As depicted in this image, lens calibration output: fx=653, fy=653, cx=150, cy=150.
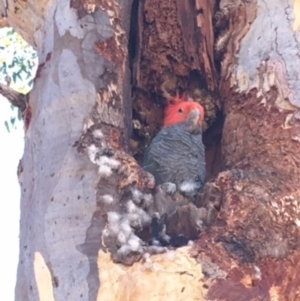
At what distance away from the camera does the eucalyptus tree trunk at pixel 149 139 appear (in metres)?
1.53

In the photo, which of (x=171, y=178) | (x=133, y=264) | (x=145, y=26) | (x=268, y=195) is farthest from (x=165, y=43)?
(x=133, y=264)

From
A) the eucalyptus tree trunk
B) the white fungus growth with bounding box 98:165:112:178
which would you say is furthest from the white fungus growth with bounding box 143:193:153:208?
the white fungus growth with bounding box 98:165:112:178

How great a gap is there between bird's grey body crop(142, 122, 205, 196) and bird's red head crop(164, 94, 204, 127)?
3 centimetres

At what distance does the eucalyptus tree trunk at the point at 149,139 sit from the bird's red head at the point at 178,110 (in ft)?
0.13

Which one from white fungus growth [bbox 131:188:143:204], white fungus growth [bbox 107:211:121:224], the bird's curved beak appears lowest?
white fungus growth [bbox 107:211:121:224]

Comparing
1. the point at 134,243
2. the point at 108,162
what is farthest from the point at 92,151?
the point at 134,243

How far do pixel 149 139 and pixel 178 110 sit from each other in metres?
0.16

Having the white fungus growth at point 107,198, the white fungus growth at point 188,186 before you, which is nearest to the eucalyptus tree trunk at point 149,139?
Result: the white fungus growth at point 107,198

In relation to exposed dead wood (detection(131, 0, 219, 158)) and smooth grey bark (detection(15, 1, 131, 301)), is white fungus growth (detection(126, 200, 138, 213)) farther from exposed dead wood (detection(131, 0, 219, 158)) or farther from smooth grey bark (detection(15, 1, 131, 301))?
exposed dead wood (detection(131, 0, 219, 158))

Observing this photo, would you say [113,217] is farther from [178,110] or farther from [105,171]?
[178,110]

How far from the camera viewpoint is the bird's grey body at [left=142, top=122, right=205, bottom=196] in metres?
2.21

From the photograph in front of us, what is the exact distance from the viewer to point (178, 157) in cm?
235

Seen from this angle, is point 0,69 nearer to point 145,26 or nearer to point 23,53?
point 23,53

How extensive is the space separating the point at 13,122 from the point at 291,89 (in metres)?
2.57
